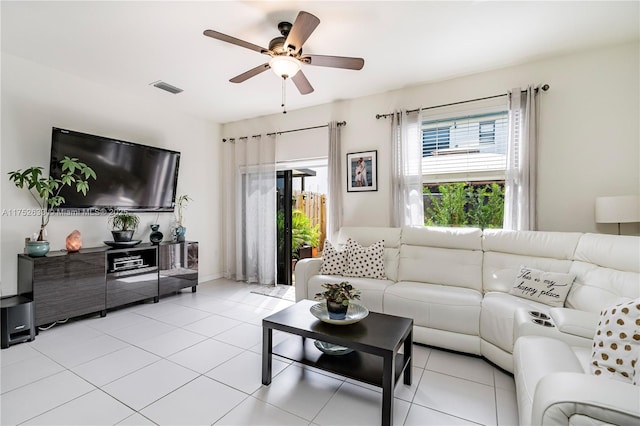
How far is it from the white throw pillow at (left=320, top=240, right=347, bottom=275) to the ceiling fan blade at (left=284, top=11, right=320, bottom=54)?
2.10 metres

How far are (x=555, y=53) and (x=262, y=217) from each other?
4081 mm

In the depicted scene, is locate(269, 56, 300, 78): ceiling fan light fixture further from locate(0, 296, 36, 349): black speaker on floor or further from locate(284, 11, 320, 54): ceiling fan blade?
locate(0, 296, 36, 349): black speaker on floor

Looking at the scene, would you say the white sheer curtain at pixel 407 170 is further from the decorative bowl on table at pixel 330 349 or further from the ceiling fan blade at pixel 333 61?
the decorative bowl on table at pixel 330 349

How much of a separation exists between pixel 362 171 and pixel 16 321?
→ 3889 millimetres

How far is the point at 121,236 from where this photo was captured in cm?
363

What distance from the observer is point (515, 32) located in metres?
2.57

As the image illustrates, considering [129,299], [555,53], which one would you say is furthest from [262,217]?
[555,53]

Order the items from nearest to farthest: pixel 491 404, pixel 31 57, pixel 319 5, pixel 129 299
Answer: pixel 491 404 → pixel 319 5 → pixel 31 57 → pixel 129 299

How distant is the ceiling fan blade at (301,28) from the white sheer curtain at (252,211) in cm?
264

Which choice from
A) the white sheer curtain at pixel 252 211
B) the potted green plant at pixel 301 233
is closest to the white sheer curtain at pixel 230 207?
the white sheer curtain at pixel 252 211

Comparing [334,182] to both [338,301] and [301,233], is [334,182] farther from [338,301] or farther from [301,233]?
[338,301]

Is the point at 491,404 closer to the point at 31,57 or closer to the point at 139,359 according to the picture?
the point at 139,359

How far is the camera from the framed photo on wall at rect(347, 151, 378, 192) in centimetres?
396

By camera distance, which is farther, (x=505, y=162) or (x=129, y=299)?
(x=129, y=299)
